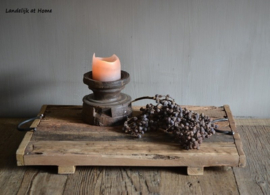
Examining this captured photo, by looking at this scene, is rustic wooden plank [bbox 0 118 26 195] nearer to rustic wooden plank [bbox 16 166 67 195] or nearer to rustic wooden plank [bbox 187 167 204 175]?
rustic wooden plank [bbox 16 166 67 195]

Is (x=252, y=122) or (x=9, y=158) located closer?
(x=9, y=158)

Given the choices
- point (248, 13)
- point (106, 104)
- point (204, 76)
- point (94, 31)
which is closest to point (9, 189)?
point (106, 104)

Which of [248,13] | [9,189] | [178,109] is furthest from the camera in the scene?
[248,13]

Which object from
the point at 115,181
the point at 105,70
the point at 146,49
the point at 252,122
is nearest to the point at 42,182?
the point at 115,181

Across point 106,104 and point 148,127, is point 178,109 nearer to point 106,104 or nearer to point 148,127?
point 148,127

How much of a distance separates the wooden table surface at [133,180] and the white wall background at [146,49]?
37 centimetres

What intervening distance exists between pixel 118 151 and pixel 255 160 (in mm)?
450

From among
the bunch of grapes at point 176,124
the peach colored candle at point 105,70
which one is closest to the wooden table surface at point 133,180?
the bunch of grapes at point 176,124

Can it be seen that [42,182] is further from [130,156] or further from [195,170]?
[195,170]

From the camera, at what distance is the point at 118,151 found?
1065 mm

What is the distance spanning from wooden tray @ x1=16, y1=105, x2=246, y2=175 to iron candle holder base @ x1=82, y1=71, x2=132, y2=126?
0.14ft

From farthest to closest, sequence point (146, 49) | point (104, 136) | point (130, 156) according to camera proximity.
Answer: point (146, 49) < point (104, 136) < point (130, 156)

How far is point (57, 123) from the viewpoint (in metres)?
1.24

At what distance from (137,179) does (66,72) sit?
57 centimetres
